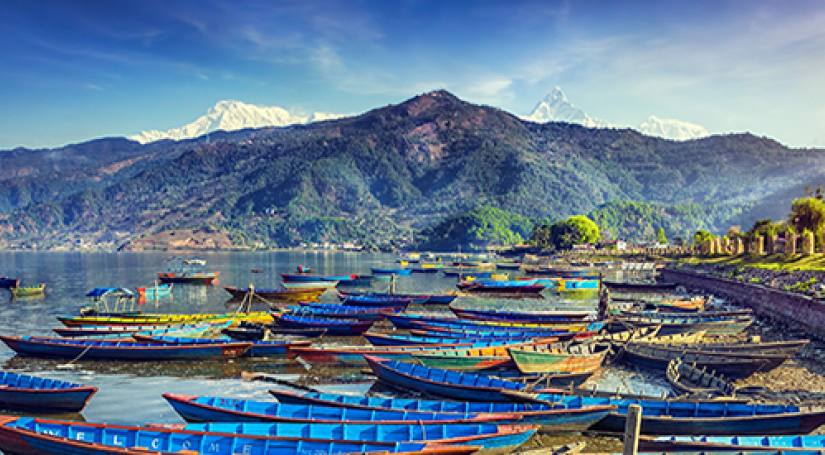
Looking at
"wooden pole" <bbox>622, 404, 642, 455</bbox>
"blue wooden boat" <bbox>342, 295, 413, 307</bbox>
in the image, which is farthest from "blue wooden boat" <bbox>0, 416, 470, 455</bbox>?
"blue wooden boat" <bbox>342, 295, 413, 307</bbox>

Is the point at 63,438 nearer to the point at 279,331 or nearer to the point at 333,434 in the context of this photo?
the point at 333,434

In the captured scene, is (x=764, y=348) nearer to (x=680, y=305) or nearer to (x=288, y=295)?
(x=680, y=305)

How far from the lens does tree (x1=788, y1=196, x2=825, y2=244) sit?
88.1m

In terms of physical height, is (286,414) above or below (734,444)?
below

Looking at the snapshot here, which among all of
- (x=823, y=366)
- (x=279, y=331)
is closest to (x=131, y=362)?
(x=279, y=331)

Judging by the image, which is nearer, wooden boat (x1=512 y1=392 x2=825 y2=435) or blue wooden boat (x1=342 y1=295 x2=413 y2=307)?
wooden boat (x1=512 y1=392 x2=825 y2=435)

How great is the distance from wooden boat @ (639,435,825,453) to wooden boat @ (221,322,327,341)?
3087 cm

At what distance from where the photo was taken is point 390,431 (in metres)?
23.4

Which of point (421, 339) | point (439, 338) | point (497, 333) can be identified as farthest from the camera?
point (497, 333)

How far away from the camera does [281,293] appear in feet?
269

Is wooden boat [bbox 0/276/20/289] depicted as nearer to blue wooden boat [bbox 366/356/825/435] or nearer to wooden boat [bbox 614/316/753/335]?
wooden boat [bbox 614/316/753/335]

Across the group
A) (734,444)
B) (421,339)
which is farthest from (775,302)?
(734,444)

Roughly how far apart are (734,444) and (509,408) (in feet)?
Answer: 26.1

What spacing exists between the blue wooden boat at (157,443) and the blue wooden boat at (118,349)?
60.1 ft
